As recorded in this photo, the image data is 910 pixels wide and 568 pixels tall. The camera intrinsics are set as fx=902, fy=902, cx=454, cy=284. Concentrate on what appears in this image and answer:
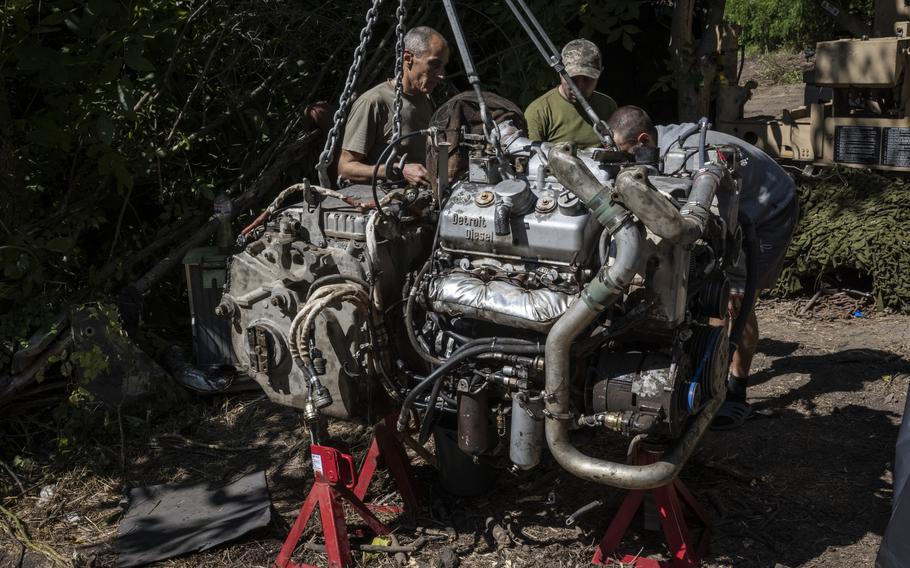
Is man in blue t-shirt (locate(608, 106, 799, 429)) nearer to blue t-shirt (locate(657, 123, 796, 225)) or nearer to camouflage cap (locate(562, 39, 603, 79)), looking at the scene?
blue t-shirt (locate(657, 123, 796, 225))

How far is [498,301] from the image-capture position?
9.99 ft

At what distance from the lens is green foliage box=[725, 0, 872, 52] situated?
47.0 feet

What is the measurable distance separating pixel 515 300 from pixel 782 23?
47.1ft

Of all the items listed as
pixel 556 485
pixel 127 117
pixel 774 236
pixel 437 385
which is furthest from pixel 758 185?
pixel 127 117

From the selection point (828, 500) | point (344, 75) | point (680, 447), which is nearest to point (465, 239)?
point (680, 447)

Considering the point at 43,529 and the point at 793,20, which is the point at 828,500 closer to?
the point at 43,529

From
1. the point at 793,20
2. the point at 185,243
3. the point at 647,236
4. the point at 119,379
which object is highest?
the point at 793,20

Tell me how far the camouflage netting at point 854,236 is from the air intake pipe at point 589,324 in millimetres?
3650

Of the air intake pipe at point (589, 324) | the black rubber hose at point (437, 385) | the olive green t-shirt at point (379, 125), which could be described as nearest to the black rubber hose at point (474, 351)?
the black rubber hose at point (437, 385)

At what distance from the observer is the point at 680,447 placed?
10.0 ft

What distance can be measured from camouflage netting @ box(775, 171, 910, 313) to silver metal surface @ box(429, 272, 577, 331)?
3.97 m

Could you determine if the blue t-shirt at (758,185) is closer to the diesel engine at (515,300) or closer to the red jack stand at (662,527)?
the diesel engine at (515,300)

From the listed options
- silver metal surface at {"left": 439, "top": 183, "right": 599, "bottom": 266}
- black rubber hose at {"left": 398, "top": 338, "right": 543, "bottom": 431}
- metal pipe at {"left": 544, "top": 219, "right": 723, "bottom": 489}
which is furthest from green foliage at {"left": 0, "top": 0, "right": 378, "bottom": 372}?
metal pipe at {"left": 544, "top": 219, "right": 723, "bottom": 489}

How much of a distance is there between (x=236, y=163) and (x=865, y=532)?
4.53 metres
